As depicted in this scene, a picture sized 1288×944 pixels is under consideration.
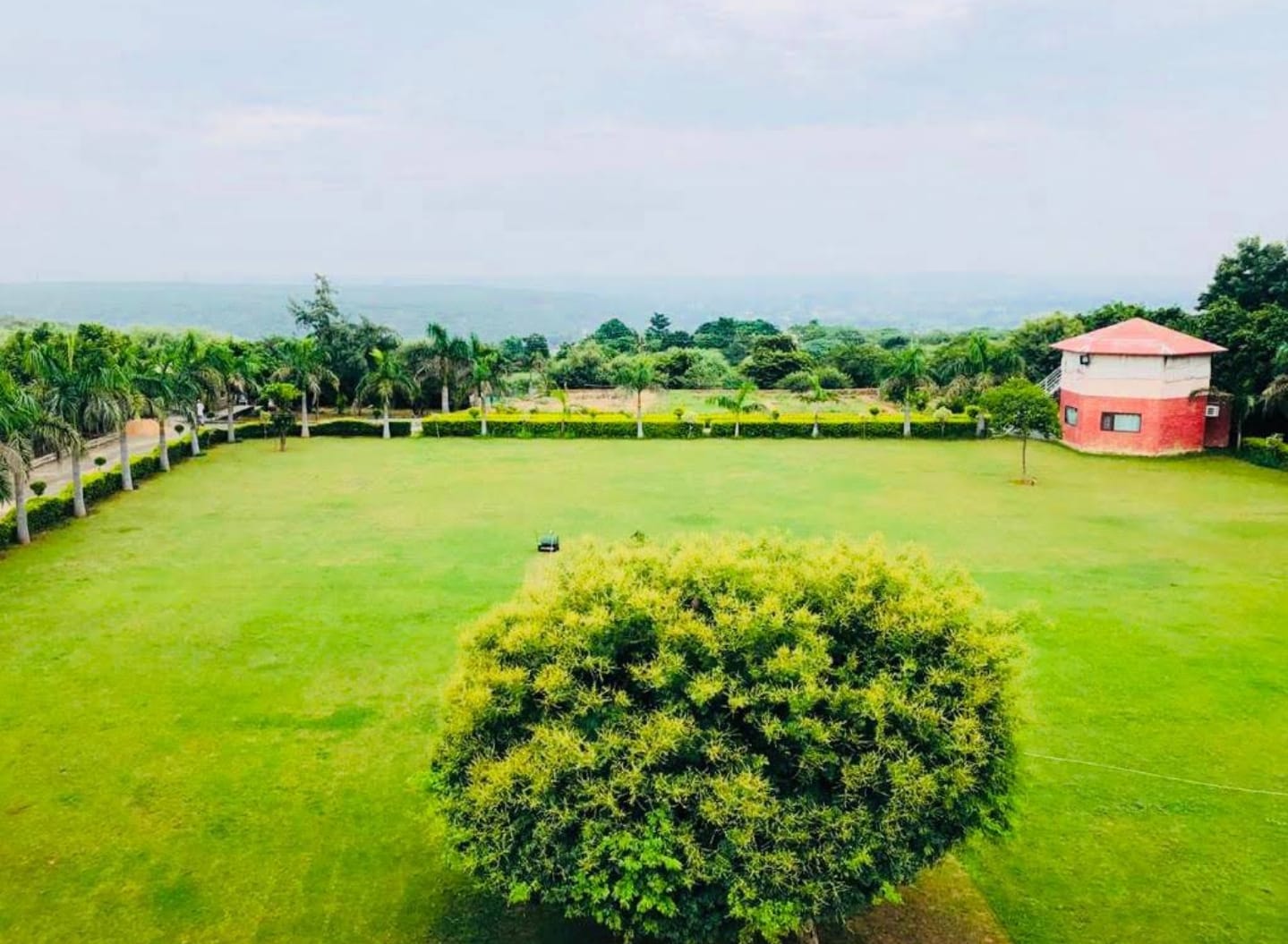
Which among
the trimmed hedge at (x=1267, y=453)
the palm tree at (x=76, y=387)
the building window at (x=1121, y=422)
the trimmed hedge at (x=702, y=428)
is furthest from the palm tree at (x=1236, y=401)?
the palm tree at (x=76, y=387)

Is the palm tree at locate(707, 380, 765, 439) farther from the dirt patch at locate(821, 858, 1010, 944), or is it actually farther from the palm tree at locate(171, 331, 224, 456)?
the dirt patch at locate(821, 858, 1010, 944)

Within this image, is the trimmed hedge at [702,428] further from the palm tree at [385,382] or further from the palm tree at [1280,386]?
the palm tree at [1280,386]

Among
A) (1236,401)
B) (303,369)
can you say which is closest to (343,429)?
(303,369)

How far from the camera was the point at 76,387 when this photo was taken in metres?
26.6

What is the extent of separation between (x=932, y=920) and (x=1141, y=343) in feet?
105

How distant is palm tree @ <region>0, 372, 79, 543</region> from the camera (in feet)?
73.1

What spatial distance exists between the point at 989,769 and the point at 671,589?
3371mm

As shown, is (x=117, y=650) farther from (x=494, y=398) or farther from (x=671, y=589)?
(x=494, y=398)

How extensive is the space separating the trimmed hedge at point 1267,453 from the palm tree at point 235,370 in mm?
37929

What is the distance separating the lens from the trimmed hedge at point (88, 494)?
24.7 m

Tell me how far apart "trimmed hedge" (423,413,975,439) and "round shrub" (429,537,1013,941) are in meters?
34.1

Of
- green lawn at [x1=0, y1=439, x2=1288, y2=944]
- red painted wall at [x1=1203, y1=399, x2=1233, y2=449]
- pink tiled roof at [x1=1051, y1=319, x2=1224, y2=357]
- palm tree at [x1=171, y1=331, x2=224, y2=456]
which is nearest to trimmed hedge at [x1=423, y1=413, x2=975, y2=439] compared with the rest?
pink tiled roof at [x1=1051, y1=319, x2=1224, y2=357]

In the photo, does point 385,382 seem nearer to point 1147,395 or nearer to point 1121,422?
point 1121,422

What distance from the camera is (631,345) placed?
297 feet
